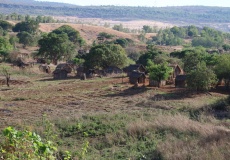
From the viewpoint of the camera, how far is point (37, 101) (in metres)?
24.5

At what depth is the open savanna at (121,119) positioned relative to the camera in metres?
10.3

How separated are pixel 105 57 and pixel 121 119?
23.7 metres

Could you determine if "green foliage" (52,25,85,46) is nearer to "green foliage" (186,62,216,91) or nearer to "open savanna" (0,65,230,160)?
"open savanna" (0,65,230,160)

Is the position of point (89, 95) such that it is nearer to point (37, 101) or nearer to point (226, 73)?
point (37, 101)

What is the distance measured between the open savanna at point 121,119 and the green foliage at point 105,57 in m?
5.86

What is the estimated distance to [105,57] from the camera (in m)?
38.3

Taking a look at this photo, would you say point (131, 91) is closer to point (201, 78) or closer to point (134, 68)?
point (201, 78)

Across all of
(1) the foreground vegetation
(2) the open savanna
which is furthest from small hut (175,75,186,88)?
(2) the open savanna

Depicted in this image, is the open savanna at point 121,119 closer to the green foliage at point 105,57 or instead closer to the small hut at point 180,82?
the small hut at point 180,82

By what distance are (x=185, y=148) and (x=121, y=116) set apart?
6143 mm

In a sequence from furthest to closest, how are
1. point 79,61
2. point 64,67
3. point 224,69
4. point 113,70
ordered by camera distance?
point 79,61, point 64,67, point 113,70, point 224,69

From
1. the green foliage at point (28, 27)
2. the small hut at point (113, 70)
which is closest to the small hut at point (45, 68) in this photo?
the small hut at point (113, 70)

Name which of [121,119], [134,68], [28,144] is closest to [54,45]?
[134,68]

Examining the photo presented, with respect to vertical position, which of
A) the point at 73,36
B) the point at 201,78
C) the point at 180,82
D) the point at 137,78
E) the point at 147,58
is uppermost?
the point at 201,78
